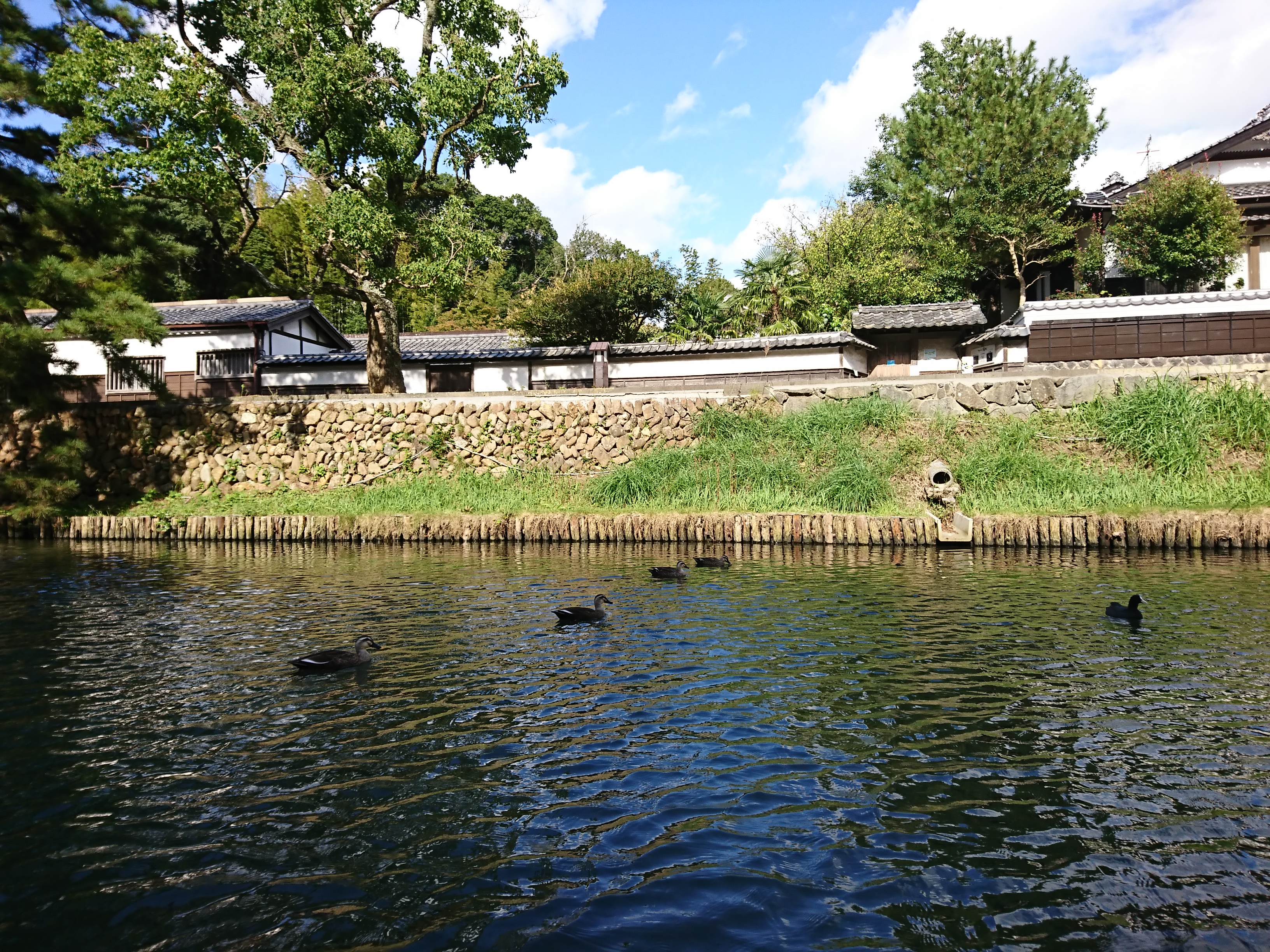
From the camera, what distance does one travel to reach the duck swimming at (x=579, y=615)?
1035 cm

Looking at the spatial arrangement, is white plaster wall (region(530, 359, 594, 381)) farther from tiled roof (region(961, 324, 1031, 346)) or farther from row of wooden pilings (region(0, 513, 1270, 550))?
tiled roof (region(961, 324, 1031, 346))

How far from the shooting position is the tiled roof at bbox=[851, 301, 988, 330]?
110 feet

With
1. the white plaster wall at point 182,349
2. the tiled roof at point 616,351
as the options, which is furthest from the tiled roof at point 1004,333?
the white plaster wall at point 182,349

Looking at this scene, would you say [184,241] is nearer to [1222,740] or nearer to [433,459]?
[433,459]

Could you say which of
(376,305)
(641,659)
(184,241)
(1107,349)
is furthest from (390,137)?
(1107,349)

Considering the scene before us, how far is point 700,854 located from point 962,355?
3371cm

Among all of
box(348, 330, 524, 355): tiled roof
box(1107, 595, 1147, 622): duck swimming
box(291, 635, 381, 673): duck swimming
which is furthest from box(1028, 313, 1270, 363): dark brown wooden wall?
box(291, 635, 381, 673): duck swimming

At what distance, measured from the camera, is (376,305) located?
24750mm

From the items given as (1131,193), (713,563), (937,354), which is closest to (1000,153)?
(1131,193)

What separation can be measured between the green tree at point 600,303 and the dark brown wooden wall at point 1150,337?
1384 centimetres

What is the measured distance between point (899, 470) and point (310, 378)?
71.9 feet

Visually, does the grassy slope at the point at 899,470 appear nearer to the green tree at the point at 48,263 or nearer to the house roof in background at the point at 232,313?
the green tree at the point at 48,263

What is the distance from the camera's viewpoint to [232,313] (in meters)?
31.6

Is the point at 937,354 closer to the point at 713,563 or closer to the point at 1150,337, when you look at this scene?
the point at 1150,337
